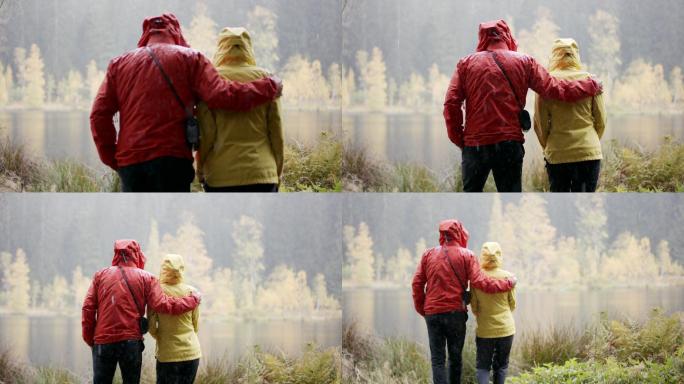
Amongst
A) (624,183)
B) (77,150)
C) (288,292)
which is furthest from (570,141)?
(77,150)

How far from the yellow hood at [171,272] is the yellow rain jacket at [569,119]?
2426 millimetres

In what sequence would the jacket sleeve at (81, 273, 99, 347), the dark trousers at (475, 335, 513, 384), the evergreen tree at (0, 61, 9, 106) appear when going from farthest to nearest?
the evergreen tree at (0, 61, 9, 106), the dark trousers at (475, 335, 513, 384), the jacket sleeve at (81, 273, 99, 347)

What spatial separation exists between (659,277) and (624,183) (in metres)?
0.71

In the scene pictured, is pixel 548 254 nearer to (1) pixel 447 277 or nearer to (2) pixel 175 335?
(1) pixel 447 277

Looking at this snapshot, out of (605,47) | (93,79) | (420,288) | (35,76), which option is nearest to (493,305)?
(420,288)

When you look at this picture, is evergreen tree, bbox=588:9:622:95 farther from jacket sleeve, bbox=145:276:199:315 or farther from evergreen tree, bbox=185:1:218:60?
jacket sleeve, bbox=145:276:199:315

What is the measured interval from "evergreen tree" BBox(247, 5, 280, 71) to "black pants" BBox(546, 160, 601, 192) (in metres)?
1.94

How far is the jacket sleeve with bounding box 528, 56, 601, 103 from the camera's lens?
5867 millimetres

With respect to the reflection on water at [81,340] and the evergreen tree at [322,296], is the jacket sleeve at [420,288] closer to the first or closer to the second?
the evergreen tree at [322,296]

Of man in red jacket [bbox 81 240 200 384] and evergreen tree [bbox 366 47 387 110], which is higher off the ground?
evergreen tree [bbox 366 47 387 110]

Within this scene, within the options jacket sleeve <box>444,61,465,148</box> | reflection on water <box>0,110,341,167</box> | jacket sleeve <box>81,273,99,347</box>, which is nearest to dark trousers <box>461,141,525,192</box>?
jacket sleeve <box>444,61,465,148</box>

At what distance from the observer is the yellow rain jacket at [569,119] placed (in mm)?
5965

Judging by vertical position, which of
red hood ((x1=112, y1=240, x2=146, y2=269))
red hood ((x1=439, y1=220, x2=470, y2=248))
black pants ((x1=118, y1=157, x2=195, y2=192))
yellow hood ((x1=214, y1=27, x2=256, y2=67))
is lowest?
red hood ((x1=112, y1=240, x2=146, y2=269))

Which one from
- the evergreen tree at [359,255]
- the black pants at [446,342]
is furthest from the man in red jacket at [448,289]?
the evergreen tree at [359,255]
